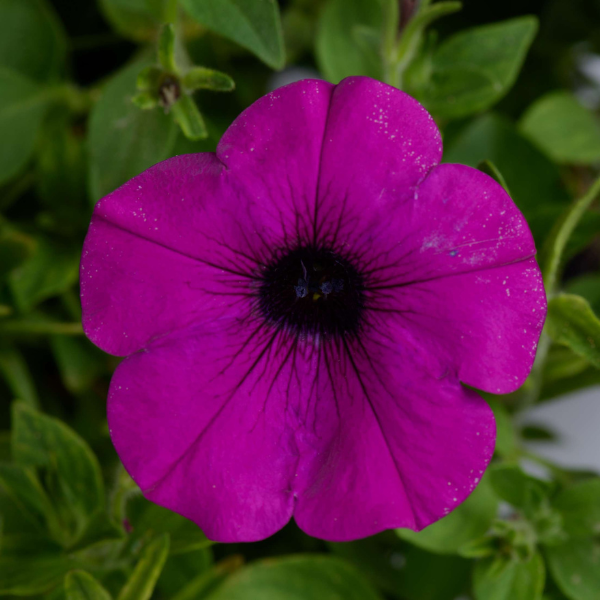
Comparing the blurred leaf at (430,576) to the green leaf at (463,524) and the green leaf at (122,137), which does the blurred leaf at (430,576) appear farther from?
the green leaf at (122,137)

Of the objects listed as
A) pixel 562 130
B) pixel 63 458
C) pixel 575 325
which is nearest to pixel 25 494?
pixel 63 458

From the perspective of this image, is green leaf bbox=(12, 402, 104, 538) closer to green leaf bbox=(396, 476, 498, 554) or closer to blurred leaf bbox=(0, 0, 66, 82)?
green leaf bbox=(396, 476, 498, 554)

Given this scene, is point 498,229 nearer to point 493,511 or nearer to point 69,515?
point 493,511

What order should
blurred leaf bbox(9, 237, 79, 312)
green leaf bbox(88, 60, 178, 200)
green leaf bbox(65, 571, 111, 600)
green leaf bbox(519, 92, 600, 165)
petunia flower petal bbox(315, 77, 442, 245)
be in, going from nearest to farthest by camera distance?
petunia flower petal bbox(315, 77, 442, 245), green leaf bbox(65, 571, 111, 600), green leaf bbox(88, 60, 178, 200), blurred leaf bbox(9, 237, 79, 312), green leaf bbox(519, 92, 600, 165)

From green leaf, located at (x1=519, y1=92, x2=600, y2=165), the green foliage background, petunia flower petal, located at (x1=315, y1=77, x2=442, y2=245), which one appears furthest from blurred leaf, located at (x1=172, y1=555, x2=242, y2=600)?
green leaf, located at (x1=519, y1=92, x2=600, y2=165)

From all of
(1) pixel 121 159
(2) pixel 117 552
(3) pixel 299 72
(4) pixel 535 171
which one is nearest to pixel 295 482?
(2) pixel 117 552

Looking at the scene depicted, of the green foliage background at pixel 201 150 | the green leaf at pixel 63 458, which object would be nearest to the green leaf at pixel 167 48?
the green foliage background at pixel 201 150

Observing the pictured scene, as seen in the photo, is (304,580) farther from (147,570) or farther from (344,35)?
(344,35)
